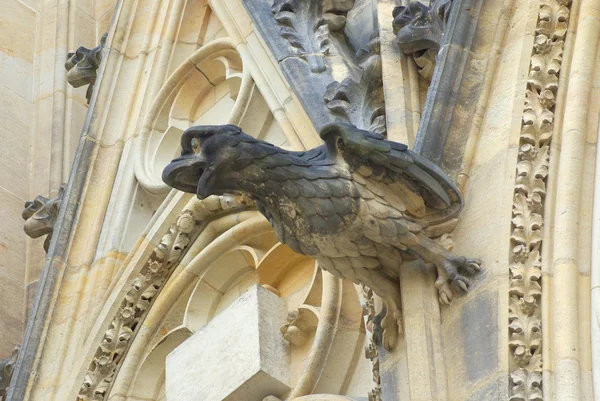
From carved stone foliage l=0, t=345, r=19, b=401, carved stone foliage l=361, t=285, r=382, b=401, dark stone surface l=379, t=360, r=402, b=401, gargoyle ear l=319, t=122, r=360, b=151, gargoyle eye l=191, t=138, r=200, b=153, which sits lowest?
dark stone surface l=379, t=360, r=402, b=401

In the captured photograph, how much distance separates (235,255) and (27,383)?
120 centimetres

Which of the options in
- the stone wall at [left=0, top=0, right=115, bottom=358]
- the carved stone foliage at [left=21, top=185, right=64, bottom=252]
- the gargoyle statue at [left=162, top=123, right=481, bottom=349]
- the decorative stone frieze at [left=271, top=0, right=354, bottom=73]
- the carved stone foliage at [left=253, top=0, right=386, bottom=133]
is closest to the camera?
the gargoyle statue at [left=162, top=123, right=481, bottom=349]

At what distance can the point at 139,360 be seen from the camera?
33.7 ft

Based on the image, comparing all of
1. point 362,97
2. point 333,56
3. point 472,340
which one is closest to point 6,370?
point 333,56

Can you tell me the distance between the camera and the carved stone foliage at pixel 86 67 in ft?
40.2

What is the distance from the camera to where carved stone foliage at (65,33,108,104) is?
12242mm

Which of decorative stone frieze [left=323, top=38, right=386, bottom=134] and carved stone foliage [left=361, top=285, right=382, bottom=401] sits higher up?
decorative stone frieze [left=323, top=38, right=386, bottom=134]

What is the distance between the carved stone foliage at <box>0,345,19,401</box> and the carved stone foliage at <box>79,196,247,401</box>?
2.03 feet

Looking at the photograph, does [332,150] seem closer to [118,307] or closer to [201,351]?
[201,351]

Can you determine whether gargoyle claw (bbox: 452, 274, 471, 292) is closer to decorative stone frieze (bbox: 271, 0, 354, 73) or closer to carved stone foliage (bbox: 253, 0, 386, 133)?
carved stone foliage (bbox: 253, 0, 386, 133)

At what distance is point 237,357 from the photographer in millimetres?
9492

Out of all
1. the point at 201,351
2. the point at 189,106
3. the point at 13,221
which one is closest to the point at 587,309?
the point at 201,351

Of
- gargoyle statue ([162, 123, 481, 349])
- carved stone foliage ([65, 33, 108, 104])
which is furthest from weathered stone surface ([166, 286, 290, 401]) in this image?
carved stone foliage ([65, 33, 108, 104])

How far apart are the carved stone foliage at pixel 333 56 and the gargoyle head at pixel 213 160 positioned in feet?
3.87
